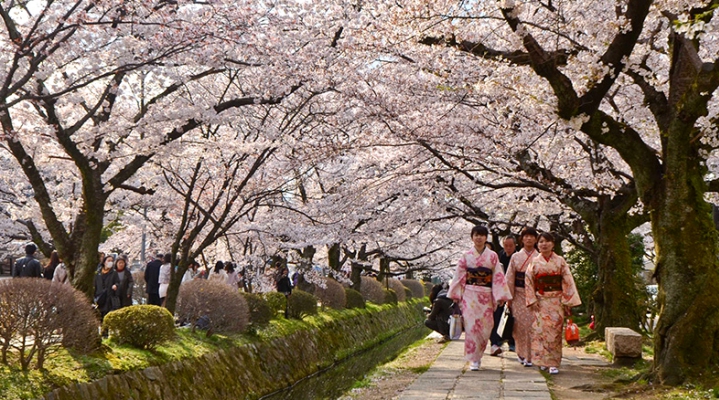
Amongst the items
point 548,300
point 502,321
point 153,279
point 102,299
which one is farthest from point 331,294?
point 548,300

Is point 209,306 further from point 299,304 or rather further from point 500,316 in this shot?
point 299,304

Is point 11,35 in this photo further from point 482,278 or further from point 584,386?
point 584,386

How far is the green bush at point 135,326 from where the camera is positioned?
10.9 meters

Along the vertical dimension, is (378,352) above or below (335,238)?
below

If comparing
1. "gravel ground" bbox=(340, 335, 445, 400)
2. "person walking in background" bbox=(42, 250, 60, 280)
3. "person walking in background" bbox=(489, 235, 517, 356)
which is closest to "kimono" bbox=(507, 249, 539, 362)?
"person walking in background" bbox=(489, 235, 517, 356)

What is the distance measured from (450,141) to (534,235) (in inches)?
143

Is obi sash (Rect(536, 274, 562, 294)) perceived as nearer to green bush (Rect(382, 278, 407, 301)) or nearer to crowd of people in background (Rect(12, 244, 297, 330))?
crowd of people in background (Rect(12, 244, 297, 330))

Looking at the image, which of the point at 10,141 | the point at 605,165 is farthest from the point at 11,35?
the point at 605,165

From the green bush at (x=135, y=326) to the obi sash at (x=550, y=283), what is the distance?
5.92 m

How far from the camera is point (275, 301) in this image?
722 inches

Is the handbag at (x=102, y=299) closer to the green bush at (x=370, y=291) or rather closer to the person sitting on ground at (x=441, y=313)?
the person sitting on ground at (x=441, y=313)

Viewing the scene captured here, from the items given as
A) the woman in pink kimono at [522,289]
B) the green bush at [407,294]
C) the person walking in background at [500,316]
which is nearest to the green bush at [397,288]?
the green bush at [407,294]

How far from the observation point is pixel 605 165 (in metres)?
13.4

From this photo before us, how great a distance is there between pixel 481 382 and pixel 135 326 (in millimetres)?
5462
